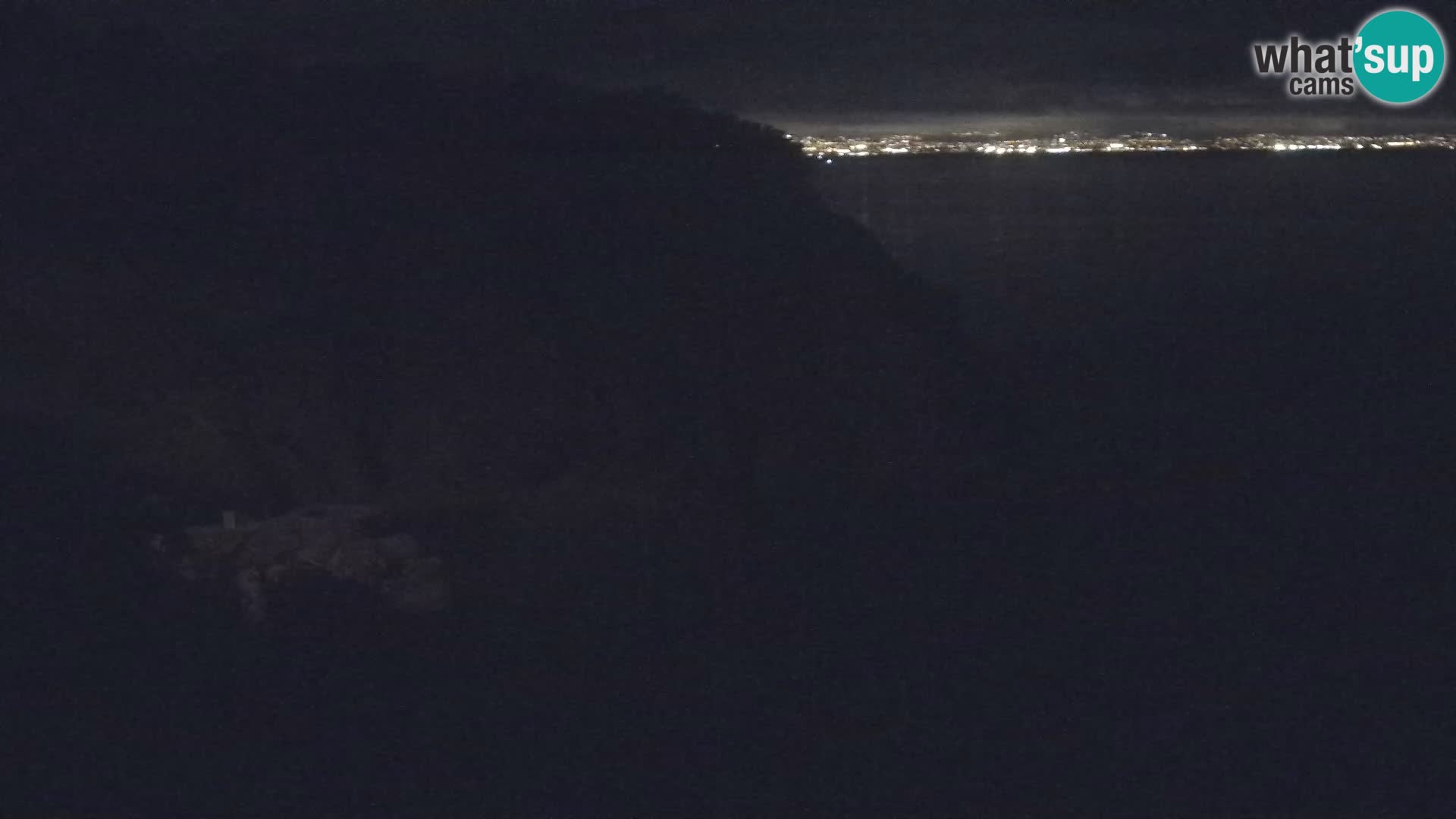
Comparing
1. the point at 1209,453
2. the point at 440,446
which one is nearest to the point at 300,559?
the point at 440,446

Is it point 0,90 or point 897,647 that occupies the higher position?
point 0,90

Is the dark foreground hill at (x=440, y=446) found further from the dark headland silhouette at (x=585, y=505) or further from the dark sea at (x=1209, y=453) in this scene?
the dark sea at (x=1209, y=453)

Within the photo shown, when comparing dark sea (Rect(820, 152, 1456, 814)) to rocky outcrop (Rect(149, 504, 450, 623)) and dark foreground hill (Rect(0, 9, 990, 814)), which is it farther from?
Answer: rocky outcrop (Rect(149, 504, 450, 623))

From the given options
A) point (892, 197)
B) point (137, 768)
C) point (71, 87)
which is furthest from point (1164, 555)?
point (71, 87)

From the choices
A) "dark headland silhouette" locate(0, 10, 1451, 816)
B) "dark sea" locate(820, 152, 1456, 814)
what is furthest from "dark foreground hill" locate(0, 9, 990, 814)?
"dark sea" locate(820, 152, 1456, 814)

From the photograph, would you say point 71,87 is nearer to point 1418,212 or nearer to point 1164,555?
point 1164,555

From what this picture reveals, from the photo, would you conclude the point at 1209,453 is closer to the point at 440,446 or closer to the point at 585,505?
the point at 585,505

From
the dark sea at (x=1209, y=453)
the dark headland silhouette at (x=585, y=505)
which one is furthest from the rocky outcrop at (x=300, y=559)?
the dark sea at (x=1209, y=453)
